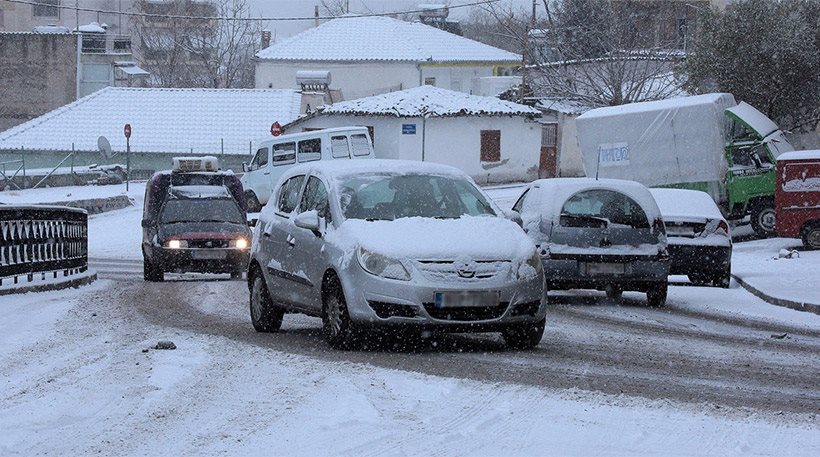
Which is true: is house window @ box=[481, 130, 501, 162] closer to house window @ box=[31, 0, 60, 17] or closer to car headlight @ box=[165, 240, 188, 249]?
car headlight @ box=[165, 240, 188, 249]

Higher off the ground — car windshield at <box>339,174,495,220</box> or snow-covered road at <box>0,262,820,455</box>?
car windshield at <box>339,174,495,220</box>

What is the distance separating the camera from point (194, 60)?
351 feet

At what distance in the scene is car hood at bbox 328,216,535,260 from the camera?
10922 millimetres

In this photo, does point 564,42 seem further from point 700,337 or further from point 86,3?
point 86,3

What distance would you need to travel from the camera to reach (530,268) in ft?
36.7

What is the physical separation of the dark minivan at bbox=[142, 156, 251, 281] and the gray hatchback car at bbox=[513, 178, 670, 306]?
8177 millimetres

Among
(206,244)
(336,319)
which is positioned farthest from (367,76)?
(336,319)

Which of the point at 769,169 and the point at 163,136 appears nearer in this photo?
the point at 769,169

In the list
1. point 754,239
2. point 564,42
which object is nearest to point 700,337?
point 754,239

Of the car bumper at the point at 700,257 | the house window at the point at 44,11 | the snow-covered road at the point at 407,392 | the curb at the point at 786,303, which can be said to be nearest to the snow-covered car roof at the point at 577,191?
the curb at the point at 786,303

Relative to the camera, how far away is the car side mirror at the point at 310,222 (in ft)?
39.1

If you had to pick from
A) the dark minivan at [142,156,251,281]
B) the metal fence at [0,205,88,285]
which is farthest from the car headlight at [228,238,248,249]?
the metal fence at [0,205,88,285]

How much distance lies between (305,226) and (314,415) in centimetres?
411

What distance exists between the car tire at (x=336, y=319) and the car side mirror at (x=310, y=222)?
586 mm
